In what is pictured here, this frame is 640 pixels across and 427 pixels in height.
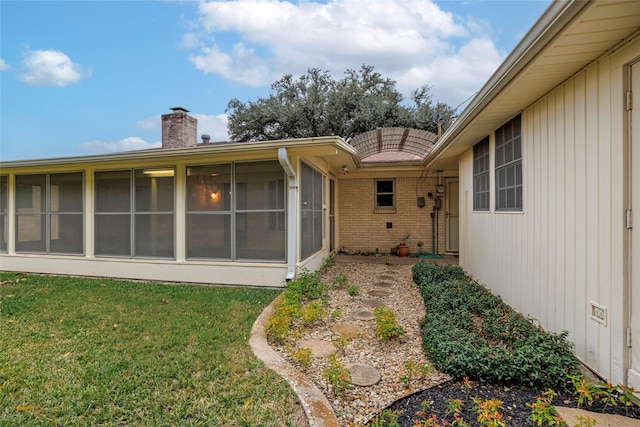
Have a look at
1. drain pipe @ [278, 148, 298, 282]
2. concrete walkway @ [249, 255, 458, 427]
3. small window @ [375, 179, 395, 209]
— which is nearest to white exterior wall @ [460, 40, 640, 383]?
concrete walkway @ [249, 255, 458, 427]

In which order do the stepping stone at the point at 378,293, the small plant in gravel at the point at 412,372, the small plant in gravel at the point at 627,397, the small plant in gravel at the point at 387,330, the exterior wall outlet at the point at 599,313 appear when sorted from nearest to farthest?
the small plant in gravel at the point at 627,397, the exterior wall outlet at the point at 599,313, the small plant in gravel at the point at 412,372, the small plant in gravel at the point at 387,330, the stepping stone at the point at 378,293

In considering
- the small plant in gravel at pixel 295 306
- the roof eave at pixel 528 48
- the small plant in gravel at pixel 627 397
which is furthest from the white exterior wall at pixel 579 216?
the small plant in gravel at pixel 295 306

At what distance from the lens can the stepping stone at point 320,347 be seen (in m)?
3.08

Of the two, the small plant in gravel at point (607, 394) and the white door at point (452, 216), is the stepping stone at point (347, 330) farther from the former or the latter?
the white door at point (452, 216)

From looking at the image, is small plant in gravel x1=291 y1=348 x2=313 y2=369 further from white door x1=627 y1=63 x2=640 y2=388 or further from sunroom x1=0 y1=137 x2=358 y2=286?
sunroom x1=0 y1=137 x2=358 y2=286

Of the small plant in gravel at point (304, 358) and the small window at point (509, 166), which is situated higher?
the small window at point (509, 166)

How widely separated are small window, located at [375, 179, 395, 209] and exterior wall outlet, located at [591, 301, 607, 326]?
684 centimetres

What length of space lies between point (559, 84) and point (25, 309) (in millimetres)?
6798

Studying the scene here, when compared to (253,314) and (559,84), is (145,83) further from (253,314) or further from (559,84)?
(559,84)

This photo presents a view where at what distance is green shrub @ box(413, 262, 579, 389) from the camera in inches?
92.6

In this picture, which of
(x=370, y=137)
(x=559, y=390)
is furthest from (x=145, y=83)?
(x=559, y=390)

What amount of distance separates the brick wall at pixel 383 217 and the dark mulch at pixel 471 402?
6890mm

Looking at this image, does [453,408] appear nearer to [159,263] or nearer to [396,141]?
[159,263]

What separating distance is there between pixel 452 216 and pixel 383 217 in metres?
1.90
